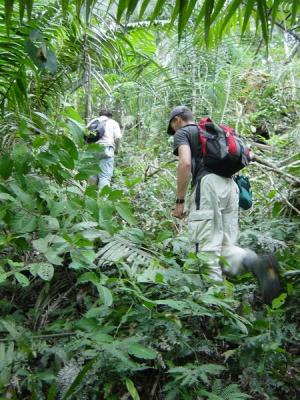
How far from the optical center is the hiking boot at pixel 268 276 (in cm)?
267

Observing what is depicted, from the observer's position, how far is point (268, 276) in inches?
106

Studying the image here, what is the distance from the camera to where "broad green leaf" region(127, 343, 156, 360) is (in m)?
1.94

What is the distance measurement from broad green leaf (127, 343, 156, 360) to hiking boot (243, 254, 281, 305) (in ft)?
3.26

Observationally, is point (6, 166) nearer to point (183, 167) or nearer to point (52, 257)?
point (52, 257)

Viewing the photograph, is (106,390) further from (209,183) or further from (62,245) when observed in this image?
(209,183)

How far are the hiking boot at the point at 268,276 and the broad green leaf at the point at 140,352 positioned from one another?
39.1 inches

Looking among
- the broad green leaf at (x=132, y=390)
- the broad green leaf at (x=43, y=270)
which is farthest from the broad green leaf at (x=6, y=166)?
the broad green leaf at (x=132, y=390)

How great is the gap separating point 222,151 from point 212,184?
0.93ft

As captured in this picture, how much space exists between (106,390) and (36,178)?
3.78 feet

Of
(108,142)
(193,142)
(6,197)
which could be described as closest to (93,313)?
(6,197)

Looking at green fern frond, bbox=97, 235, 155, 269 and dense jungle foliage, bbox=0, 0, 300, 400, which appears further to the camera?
green fern frond, bbox=97, 235, 155, 269

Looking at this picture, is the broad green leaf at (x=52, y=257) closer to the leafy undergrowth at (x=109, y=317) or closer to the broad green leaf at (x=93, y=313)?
the leafy undergrowth at (x=109, y=317)

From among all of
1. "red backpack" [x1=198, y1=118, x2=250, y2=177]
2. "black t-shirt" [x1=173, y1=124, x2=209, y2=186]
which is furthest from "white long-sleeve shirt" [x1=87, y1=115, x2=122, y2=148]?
"red backpack" [x1=198, y1=118, x2=250, y2=177]

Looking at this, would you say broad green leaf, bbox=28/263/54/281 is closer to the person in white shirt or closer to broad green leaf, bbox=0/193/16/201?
broad green leaf, bbox=0/193/16/201
